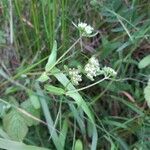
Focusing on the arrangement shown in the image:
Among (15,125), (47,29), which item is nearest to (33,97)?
(15,125)

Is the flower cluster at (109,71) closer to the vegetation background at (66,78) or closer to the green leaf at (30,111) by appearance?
the vegetation background at (66,78)

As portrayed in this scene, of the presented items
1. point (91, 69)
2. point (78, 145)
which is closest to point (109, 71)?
point (91, 69)

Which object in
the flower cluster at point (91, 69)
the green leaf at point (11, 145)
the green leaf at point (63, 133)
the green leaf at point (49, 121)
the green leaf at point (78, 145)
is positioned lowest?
the green leaf at point (78, 145)

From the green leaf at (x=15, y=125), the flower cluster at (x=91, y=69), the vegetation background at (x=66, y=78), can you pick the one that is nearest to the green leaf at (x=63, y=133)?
the vegetation background at (x=66, y=78)

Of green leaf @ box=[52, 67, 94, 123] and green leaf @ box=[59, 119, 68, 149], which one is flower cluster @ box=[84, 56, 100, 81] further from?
green leaf @ box=[59, 119, 68, 149]

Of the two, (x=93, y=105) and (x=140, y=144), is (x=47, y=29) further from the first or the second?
(x=140, y=144)

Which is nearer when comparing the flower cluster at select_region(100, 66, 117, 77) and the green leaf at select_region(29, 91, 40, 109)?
the flower cluster at select_region(100, 66, 117, 77)

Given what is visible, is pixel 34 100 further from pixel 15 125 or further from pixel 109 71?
pixel 109 71

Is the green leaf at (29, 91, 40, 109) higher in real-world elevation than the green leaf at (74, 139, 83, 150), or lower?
higher

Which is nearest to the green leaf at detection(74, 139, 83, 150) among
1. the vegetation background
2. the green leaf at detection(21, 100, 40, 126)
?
the vegetation background
